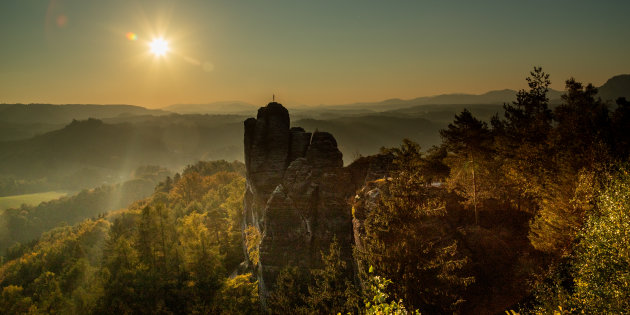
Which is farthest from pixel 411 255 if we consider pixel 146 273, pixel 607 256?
pixel 146 273

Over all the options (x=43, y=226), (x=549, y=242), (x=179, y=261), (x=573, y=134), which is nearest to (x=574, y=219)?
(x=549, y=242)

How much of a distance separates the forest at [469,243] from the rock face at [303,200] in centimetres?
189

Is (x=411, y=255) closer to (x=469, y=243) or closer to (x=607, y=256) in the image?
(x=469, y=243)

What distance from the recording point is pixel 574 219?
19656 mm

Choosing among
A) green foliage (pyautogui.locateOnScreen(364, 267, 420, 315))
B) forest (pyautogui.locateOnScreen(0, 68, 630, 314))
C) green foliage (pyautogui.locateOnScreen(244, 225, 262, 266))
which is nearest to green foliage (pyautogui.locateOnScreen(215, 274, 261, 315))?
forest (pyautogui.locateOnScreen(0, 68, 630, 314))

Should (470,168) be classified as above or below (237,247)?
above

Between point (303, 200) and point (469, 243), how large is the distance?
1726 cm

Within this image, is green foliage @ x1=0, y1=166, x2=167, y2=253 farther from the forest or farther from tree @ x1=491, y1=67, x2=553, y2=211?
tree @ x1=491, y1=67, x2=553, y2=211

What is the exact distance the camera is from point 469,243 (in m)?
23.9

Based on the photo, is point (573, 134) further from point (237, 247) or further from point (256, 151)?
point (237, 247)

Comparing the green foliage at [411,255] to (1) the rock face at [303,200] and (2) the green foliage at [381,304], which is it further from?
(1) the rock face at [303,200]

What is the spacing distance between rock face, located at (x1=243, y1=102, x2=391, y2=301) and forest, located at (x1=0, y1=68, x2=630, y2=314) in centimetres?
189

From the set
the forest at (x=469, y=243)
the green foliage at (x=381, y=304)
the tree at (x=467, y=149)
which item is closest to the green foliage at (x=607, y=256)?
the forest at (x=469, y=243)

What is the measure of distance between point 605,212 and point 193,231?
57999mm
